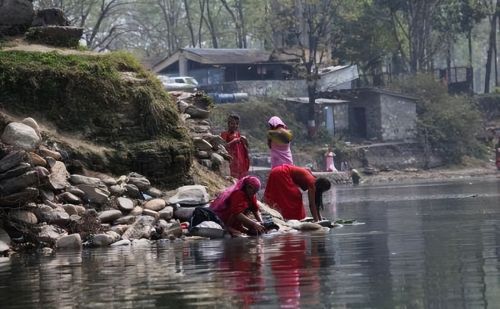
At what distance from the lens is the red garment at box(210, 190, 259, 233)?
48.7ft

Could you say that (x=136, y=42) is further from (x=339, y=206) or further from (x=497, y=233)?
(x=497, y=233)

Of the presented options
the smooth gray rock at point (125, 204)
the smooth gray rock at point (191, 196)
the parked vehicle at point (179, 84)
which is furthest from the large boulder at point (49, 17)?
the parked vehicle at point (179, 84)

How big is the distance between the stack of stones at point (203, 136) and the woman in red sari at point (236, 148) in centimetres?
12

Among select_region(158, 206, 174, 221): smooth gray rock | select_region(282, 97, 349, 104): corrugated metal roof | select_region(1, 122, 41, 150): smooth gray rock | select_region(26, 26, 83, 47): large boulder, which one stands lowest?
select_region(158, 206, 174, 221): smooth gray rock

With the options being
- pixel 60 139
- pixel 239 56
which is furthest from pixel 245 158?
pixel 239 56

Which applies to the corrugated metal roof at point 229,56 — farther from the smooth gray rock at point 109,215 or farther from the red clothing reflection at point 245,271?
the red clothing reflection at point 245,271

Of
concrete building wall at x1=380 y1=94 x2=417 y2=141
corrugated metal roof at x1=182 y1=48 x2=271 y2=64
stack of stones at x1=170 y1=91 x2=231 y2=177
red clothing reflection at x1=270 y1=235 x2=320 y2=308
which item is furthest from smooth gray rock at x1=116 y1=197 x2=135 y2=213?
corrugated metal roof at x1=182 y1=48 x2=271 y2=64

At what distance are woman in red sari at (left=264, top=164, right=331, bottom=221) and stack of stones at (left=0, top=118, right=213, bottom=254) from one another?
1085 mm

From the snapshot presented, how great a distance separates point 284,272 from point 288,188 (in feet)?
23.4

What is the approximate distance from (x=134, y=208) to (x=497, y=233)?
17.8 ft

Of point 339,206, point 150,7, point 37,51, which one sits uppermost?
point 150,7

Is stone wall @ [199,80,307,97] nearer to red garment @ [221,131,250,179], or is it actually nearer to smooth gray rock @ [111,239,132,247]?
red garment @ [221,131,250,179]

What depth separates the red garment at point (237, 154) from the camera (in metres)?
19.8

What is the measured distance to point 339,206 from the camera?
81.1 feet
